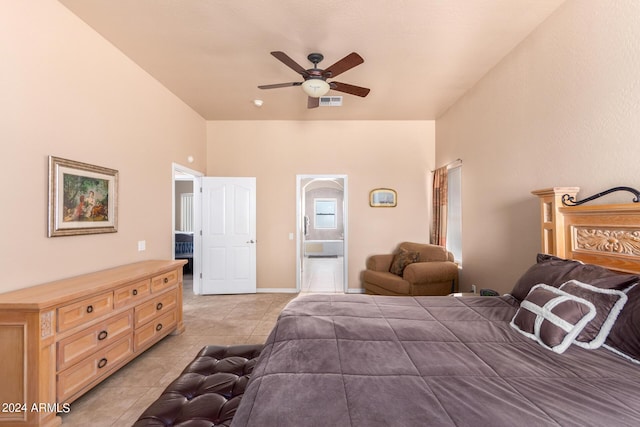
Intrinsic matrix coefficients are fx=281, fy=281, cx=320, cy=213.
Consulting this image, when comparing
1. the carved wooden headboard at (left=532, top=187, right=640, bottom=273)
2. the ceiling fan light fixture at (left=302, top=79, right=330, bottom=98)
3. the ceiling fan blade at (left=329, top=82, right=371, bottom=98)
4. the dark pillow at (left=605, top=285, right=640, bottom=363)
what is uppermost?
the ceiling fan blade at (left=329, top=82, right=371, bottom=98)

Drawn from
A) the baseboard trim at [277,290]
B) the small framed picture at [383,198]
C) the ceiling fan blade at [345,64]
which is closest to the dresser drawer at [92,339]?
the baseboard trim at [277,290]

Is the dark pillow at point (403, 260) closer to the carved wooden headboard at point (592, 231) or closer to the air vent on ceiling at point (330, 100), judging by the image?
the carved wooden headboard at point (592, 231)

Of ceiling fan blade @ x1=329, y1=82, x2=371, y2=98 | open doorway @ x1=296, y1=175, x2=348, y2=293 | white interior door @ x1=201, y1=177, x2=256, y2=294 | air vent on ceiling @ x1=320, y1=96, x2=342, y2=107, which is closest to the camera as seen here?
ceiling fan blade @ x1=329, y1=82, x2=371, y2=98

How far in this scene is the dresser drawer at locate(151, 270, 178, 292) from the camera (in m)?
2.78

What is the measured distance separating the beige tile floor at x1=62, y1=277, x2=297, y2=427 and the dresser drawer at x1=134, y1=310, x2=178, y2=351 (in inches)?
6.4

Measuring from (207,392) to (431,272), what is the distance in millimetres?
3257

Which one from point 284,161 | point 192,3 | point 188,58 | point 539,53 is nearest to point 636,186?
point 539,53

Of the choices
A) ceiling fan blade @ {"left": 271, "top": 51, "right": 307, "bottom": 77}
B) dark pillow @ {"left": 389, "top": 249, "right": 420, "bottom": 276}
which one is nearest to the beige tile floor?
dark pillow @ {"left": 389, "top": 249, "right": 420, "bottom": 276}

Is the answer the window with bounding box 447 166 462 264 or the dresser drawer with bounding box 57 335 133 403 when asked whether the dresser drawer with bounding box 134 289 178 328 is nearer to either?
the dresser drawer with bounding box 57 335 133 403

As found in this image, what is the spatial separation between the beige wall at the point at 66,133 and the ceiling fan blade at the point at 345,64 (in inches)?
84.7

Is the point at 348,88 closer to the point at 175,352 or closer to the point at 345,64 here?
the point at 345,64

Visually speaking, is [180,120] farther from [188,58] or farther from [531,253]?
[531,253]

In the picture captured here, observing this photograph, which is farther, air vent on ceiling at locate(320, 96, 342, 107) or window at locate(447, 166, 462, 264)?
window at locate(447, 166, 462, 264)

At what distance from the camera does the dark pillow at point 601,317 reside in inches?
52.4
